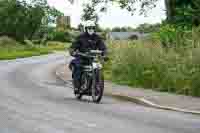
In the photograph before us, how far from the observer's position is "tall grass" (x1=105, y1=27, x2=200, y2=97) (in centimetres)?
1847

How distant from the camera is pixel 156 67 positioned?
2078 centimetres

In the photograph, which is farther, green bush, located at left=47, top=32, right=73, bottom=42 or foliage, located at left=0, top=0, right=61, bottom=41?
green bush, located at left=47, top=32, right=73, bottom=42

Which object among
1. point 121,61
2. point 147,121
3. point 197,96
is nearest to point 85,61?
point 197,96

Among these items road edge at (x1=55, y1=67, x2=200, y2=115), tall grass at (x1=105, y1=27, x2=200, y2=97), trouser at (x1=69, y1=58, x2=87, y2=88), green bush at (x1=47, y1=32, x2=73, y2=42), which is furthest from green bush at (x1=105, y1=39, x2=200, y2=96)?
green bush at (x1=47, y1=32, x2=73, y2=42)

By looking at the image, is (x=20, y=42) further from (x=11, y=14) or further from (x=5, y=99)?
(x=5, y=99)

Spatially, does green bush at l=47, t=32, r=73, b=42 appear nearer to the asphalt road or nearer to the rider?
the asphalt road

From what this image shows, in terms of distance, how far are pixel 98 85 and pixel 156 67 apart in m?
5.79

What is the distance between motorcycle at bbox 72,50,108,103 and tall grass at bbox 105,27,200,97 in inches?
123

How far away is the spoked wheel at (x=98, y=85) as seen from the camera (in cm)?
1525

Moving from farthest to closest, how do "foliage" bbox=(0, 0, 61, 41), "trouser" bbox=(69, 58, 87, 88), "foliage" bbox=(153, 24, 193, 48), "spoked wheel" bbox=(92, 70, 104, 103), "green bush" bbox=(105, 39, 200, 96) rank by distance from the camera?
"foliage" bbox=(0, 0, 61, 41)
"foliage" bbox=(153, 24, 193, 48)
"green bush" bbox=(105, 39, 200, 96)
"trouser" bbox=(69, 58, 87, 88)
"spoked wheel" bbox=(92, 70, 104, 103)

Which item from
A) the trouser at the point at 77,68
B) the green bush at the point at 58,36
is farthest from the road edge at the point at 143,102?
the green bush at the point at 58,36

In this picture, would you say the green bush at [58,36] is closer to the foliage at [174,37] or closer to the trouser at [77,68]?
the foliage at [174,37]

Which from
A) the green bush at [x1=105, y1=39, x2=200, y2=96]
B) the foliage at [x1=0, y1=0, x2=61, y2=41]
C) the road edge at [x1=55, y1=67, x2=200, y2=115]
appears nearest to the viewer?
the road edge at [x1=55, y1=67, x2=200, y2=115]

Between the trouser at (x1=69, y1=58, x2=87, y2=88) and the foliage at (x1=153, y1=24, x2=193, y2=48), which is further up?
the foliage at (x1=153, y1=24, x2=193, y2=48)
